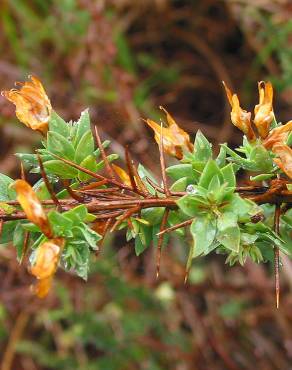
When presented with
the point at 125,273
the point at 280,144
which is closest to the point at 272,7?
the point at 125,273

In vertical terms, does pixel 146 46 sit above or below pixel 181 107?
above

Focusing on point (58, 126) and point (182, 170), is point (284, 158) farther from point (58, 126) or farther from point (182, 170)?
point (58, 126)

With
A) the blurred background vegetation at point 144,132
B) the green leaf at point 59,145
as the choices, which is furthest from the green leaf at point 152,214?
the blurred background vegetation at point 144,132

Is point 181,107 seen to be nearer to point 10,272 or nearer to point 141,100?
point 141,100

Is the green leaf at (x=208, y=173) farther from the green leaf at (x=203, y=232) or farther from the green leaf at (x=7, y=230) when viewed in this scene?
the green leaf at (x=7, y=230)

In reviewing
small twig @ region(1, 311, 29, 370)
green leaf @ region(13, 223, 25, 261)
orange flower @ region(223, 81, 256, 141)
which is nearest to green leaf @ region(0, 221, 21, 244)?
green leaf @ region(13, 223, 25, 261)

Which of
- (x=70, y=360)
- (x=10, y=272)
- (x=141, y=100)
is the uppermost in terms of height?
(x=141, y=100)
